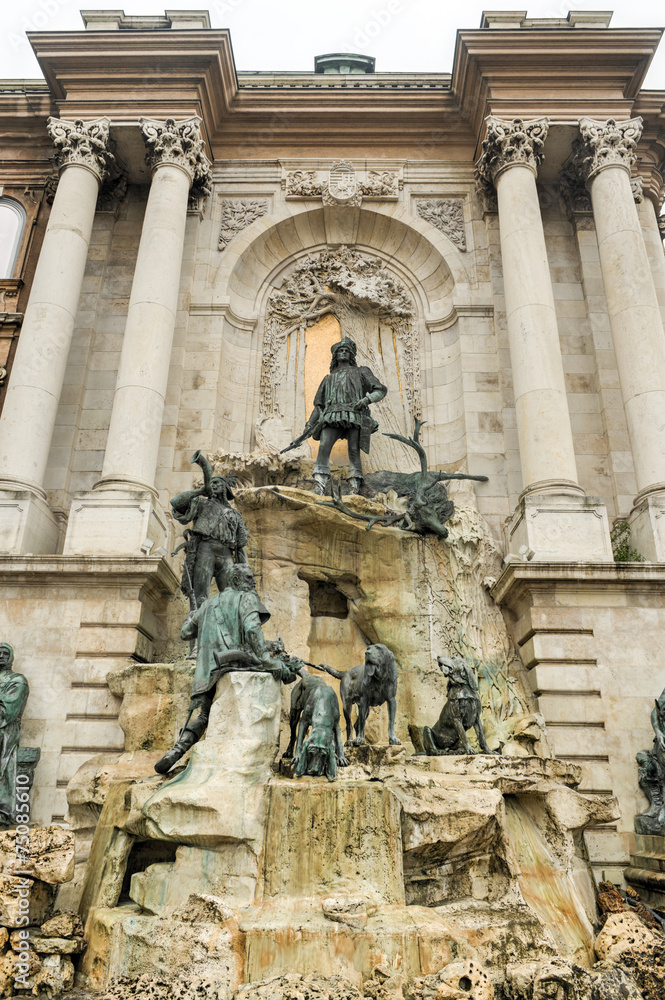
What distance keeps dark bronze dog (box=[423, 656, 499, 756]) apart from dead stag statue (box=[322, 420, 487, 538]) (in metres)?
3.49

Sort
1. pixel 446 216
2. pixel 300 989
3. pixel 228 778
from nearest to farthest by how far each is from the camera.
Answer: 1. pixel 300 989
2. pixel 228 778
3. pixel 446 216

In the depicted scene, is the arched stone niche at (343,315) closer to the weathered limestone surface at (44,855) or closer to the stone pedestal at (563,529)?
the stone pedestal at (563,529)

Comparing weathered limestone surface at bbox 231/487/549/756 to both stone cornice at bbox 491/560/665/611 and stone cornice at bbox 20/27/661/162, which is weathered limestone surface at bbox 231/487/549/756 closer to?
stone cornice at bbox 491/560/665/611

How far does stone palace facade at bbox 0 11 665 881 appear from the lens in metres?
10.9

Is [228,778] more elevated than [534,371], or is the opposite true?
[534,371]

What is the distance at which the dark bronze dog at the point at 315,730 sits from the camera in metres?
7.29

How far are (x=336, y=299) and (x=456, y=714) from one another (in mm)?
11399

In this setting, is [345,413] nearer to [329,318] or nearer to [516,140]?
[329,318]

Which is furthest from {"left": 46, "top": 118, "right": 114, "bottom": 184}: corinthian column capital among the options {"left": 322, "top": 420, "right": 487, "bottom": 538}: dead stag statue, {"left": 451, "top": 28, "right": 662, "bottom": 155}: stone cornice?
{"left": 322, "top": 420, "right": 487, "bottom": 538}: dead stag statue

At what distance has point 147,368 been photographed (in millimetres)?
13500

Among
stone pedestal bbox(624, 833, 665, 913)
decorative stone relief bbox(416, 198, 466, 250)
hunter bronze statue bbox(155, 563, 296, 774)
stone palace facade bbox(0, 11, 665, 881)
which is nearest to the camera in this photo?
hunter bronze statue bbox(155, 563, 296, 774)

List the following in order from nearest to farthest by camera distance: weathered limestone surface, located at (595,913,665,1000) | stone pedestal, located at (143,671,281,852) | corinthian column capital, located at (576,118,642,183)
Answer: weathered limestone surface, located at (595,913,665,1000)
stone pedestal, located at (143,671,281,852)
corinthian column capital, located at (576,118,642,183)

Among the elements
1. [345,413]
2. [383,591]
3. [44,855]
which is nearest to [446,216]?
[345,413]

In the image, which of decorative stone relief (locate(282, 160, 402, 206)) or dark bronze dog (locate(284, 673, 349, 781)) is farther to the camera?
decorative stone relief (locate(282, 160, 402, 206))
